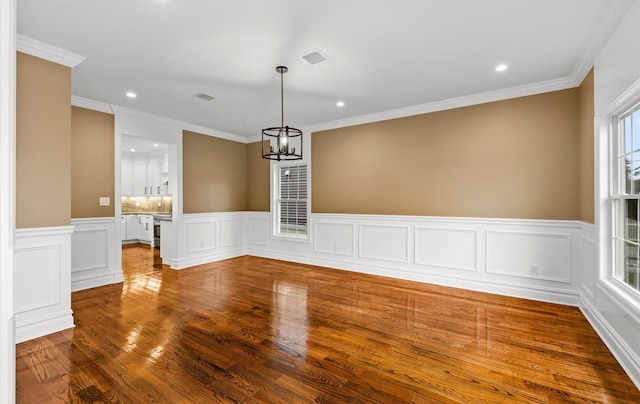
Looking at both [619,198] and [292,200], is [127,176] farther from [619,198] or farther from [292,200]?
[619,198]

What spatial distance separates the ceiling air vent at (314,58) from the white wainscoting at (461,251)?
2880mm

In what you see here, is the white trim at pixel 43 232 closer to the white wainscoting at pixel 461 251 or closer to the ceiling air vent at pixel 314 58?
the ceiling air vent at pixel 314 58

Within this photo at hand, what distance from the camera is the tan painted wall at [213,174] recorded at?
5.97 metres

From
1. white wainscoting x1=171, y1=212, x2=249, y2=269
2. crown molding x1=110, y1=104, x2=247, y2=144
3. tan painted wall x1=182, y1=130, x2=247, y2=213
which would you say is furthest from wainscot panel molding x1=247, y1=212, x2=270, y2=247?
crown molding x1=110, y1=104, x2=247, y2=144

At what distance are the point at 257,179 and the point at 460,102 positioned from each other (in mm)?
4511

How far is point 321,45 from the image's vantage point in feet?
9.72

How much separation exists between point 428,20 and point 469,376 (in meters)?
2.92

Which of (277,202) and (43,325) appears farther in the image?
(277,202)

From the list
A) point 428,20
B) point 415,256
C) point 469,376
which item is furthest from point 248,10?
point 415,256

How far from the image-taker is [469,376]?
2230mm

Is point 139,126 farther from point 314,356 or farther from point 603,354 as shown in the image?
point 603,354

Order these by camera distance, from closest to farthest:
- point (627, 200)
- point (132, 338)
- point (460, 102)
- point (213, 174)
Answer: point (627, 200) < point (132, 338) < point (460, 102) < point (213, 174)

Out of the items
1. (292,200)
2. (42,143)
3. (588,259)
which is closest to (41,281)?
(42,143)

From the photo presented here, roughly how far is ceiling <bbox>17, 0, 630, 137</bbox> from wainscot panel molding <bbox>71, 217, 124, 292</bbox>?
6.35 ft
